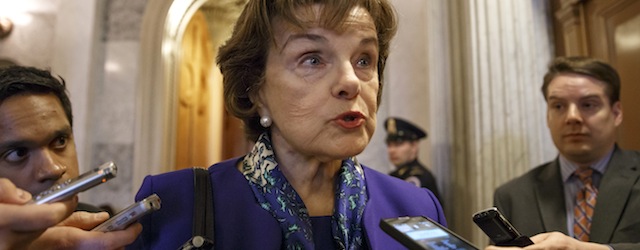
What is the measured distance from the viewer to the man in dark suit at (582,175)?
76.2 inches

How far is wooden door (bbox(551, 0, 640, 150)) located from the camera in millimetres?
2812

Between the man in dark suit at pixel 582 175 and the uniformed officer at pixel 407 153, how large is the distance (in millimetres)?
1536

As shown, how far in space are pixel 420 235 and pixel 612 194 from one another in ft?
4.98

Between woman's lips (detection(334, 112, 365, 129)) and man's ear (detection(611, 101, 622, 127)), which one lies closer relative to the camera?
woman's lips (detection(334, 112, 365, 129))

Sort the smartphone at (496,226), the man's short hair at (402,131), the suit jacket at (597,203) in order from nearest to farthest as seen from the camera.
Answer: the smartphone at (496,226)
the suit jacket at (597,203)
the man's short hair at (402,131)

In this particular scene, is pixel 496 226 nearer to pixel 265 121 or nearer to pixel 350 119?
pixel 350 119

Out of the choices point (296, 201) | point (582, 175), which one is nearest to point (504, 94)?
point (582, 175)

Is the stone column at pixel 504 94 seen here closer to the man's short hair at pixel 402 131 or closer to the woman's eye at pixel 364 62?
the man's short hair at pixel 402 131

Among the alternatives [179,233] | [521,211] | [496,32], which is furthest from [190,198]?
[496,32]

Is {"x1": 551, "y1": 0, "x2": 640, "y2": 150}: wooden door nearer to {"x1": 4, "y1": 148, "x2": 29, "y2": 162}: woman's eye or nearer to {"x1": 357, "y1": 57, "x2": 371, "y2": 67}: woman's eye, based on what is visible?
{"x1": 357, "y1": 57, "x2": 371, "y2": 67}: woman's eye

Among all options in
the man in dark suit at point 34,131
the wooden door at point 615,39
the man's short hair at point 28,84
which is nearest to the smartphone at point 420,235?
the man in dark suit at point 34,131

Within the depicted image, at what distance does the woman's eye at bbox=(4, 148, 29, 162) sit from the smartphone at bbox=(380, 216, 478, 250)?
95cm

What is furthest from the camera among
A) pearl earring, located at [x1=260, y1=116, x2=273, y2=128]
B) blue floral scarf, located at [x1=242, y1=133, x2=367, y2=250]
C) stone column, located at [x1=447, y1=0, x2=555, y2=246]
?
stone column, located at [x1=447, y1=0, x2=555, y2=246]

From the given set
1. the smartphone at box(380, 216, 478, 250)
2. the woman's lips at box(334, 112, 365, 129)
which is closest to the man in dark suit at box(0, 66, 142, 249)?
the woman's lips at box(334, 112, 365, 129)
